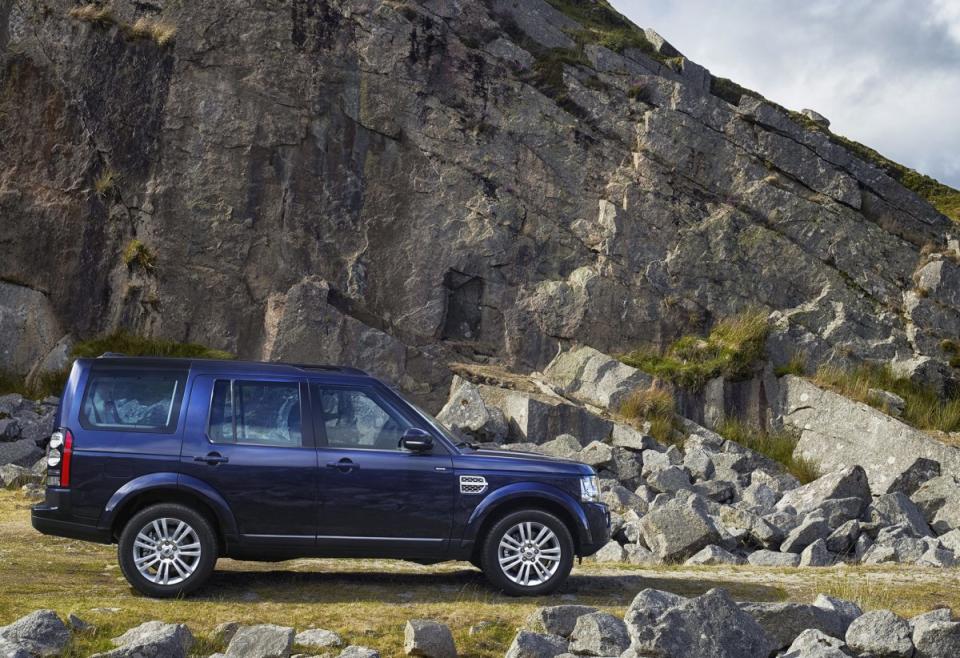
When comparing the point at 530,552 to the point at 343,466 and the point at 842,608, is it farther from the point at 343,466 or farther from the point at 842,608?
the point at 842,608

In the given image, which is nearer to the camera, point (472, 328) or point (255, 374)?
point (255, 374)

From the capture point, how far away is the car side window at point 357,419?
9.66 meters

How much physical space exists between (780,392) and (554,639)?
16.9m

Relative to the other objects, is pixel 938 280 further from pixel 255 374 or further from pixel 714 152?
pixel 255 374

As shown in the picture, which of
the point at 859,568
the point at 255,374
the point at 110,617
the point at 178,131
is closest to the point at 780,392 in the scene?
the point at 859,568

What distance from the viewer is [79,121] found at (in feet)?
83.9

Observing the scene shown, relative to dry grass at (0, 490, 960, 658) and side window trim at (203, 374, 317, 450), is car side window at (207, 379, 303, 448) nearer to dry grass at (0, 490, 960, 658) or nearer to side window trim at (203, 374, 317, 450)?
side window trim at (203, 374, 317, 450)

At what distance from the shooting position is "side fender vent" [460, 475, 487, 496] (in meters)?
9.59

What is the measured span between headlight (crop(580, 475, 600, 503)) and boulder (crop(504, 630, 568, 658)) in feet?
7.25

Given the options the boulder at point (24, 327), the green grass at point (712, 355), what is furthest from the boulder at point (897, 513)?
the boulder at point (24, 327)

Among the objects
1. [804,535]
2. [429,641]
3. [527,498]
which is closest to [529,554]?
[527,498]

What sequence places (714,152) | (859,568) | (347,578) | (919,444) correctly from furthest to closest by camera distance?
(714,152), (919,444), (859,568), (347,578)

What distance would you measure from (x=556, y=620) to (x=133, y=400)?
4.03 metres

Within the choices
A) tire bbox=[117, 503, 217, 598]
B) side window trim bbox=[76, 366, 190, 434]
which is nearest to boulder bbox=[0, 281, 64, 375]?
side window trim bbox=[76, 366, 190, 434]
